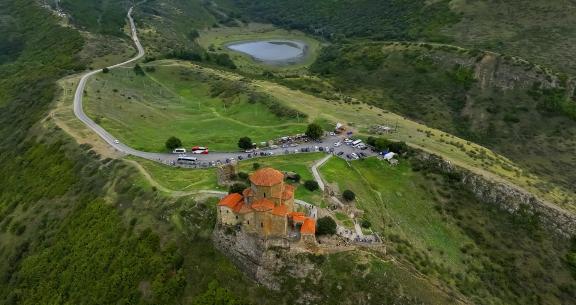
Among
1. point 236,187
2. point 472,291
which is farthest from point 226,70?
→ point 472,291

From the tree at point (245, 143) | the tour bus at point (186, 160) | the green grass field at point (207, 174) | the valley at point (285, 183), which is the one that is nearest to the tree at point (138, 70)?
the valley at point (285, 183)

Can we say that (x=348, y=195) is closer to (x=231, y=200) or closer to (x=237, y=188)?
(x=237, y=188)

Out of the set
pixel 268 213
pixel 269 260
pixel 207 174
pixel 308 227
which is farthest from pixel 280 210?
pixel 207 174

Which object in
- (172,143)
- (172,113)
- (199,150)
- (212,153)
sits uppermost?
(172,143)

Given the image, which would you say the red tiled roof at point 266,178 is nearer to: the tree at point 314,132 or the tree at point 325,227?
the tree at point 325,227

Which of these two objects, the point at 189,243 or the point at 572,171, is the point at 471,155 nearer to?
the point at 572,171

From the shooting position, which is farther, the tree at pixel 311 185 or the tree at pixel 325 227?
the tree at pixel 311 185

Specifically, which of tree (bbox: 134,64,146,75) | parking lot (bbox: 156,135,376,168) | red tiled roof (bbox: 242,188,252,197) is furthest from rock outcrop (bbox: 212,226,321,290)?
tree (bbox: 134,64,146,75)
